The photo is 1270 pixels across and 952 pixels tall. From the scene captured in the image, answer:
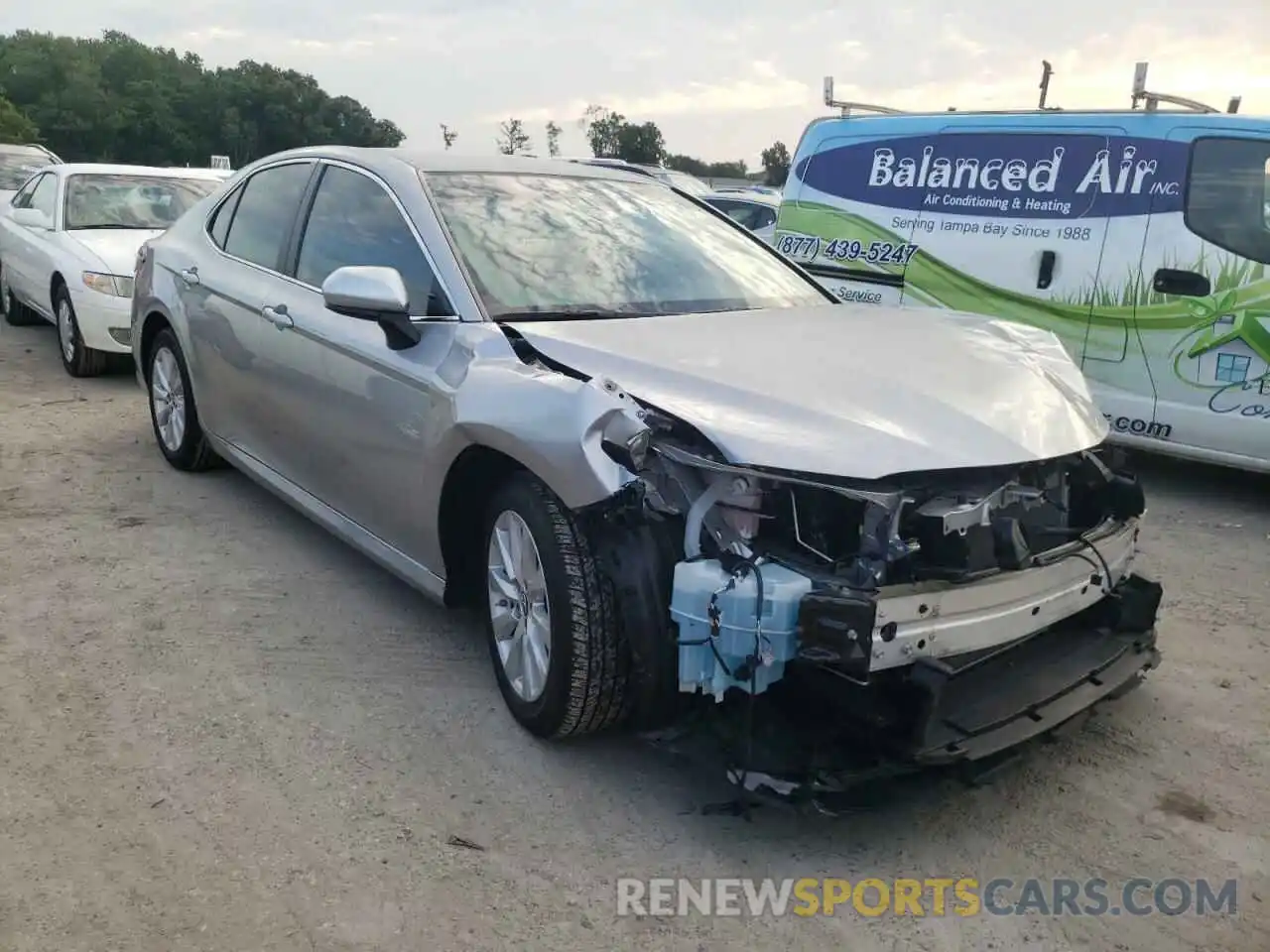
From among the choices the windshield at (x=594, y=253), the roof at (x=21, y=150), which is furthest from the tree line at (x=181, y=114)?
the windshield at (x=594, y=253)

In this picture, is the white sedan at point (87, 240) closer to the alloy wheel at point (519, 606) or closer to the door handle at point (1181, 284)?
the alloy wheel at point (519, 606)

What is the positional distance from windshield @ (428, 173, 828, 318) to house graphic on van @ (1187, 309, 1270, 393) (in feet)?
8.82

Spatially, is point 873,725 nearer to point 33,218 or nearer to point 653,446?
point 653,446

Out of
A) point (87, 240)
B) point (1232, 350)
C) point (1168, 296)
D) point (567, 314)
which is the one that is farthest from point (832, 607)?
point (87, 240)

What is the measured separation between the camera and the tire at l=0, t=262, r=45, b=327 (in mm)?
10727

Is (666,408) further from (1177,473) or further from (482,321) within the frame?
(1177,473)

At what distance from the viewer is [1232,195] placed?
18.8 feet

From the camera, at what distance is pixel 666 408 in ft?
9.15

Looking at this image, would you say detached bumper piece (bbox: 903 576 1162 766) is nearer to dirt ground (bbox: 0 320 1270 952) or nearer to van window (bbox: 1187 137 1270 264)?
dirt ground (bbox: 0 320 1270 952)

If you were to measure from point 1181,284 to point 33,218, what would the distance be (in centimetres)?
855

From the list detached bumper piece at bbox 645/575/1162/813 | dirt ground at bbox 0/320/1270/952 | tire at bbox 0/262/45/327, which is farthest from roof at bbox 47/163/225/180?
detached bumper piece at bbox 645/575/1162/813

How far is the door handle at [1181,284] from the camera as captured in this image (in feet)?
19.0

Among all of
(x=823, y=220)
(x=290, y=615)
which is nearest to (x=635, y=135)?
(x=823, y=220)

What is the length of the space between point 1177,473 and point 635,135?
172ft
